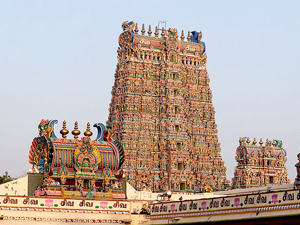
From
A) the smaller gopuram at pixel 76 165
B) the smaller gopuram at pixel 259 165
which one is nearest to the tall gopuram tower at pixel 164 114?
the smaller gopuram at pixel 259 165

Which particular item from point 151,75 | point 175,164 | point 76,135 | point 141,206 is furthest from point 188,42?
point 141,206

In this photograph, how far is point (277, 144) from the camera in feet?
364

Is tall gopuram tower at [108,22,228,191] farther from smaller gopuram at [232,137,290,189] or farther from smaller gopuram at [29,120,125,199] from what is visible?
smaller gopuram at [29,120,125,199]

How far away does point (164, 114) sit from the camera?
336 ft

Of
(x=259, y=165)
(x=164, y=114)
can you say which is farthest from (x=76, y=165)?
(x=259, y=165)

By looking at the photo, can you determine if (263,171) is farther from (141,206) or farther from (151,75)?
(141,206)

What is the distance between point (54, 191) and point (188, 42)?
62775 mm

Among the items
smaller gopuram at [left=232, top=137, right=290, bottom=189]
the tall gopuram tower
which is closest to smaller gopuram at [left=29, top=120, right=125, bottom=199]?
the tall gopuram tower

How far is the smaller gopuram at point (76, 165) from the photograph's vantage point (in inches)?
1971

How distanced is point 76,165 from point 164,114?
51.9 metres

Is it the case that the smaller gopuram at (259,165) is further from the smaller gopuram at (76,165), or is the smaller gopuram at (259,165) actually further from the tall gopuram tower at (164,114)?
the smaller gopuram at (76,165)

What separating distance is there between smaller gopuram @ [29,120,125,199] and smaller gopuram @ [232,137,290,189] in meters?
57.5

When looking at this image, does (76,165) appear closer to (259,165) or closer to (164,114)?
(164,114)

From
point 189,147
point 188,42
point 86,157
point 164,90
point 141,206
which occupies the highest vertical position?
point 188,42
